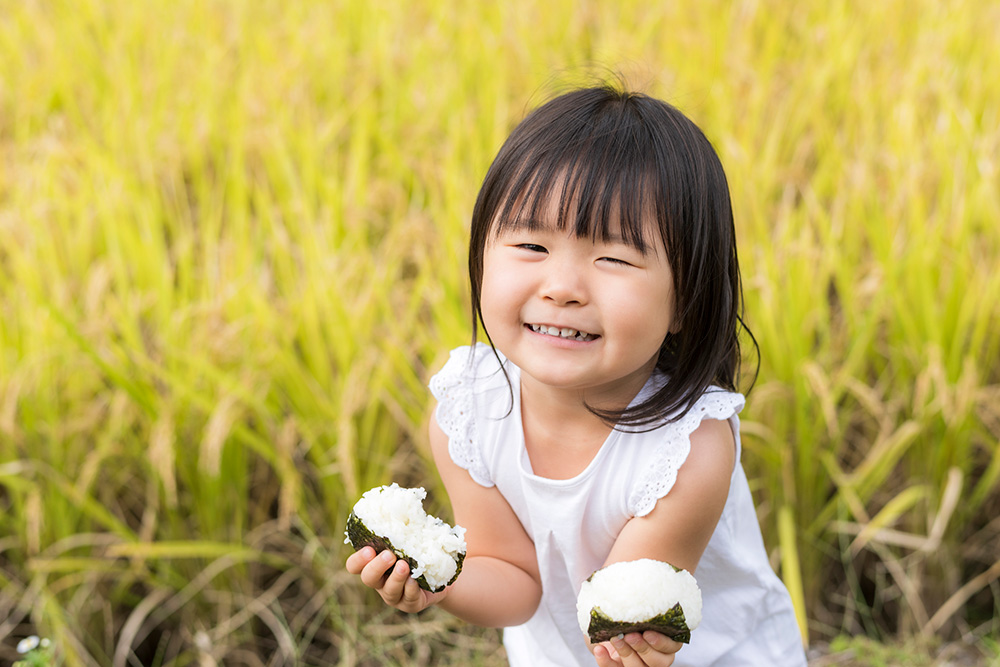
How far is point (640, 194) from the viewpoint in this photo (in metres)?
0.94

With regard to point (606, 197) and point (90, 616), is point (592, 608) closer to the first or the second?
point (606, 197)

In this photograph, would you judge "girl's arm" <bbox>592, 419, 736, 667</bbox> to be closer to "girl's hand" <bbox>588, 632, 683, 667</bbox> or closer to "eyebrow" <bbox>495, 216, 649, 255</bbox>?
"girl's hand" <bbox>588, 632, 683, 667</bbox>

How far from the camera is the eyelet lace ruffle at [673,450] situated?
A: 105cm

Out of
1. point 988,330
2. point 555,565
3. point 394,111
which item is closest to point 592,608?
point 555,565

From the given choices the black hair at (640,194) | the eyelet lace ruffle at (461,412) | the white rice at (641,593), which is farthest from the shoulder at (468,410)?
the white rice at (641,593)

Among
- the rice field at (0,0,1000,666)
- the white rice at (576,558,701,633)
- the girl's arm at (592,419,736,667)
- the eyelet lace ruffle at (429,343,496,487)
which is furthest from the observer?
the rice field at (0,0,1000,666)

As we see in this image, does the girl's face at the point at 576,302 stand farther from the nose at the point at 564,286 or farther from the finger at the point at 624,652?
the finger at the point at 624,652

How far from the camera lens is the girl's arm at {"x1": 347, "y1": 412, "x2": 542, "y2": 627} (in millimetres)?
1108

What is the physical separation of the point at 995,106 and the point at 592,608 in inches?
84.6

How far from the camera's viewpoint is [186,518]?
1927mm

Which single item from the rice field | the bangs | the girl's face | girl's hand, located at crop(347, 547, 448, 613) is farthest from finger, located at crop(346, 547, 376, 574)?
the rice field

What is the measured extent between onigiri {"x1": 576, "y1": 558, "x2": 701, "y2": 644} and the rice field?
76 cm

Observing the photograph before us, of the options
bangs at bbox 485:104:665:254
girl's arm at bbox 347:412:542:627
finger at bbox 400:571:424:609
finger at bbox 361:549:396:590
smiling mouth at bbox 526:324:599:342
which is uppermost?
bangs at bbox 485:104:665:254

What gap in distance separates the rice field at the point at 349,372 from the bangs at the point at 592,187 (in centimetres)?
78
